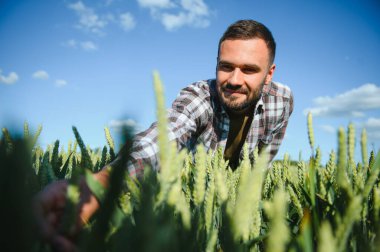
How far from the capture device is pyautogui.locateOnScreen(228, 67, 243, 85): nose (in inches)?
105

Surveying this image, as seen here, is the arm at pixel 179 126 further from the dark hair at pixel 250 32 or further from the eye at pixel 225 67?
the dark hair at pixel 250 32

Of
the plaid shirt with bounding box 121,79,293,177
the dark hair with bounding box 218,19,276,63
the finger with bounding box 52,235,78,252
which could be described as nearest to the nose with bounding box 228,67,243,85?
the plaid shirt with bounding box 121,79,293,177

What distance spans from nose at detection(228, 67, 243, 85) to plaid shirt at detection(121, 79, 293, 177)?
0.79 feet

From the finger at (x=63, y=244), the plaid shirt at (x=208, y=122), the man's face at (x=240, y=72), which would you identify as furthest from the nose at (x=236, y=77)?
the finger at (x=63, y=244)

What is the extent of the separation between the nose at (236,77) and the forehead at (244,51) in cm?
9

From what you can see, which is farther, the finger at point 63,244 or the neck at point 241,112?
the neck at point 241,112

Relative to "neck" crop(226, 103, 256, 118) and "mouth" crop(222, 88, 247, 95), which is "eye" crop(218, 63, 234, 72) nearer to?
"mouth" crop(222, 88, 247, 95)

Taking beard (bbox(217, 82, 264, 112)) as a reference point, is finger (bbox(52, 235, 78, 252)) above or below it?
below

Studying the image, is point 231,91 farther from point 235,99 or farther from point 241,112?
point 241,112

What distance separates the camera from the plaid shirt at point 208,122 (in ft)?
4.65

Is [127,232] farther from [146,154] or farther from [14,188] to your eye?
[146,154]

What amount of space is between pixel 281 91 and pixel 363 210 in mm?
2971

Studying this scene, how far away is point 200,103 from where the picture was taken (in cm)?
251

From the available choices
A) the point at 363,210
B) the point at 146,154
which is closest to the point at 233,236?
the point at 363,210
